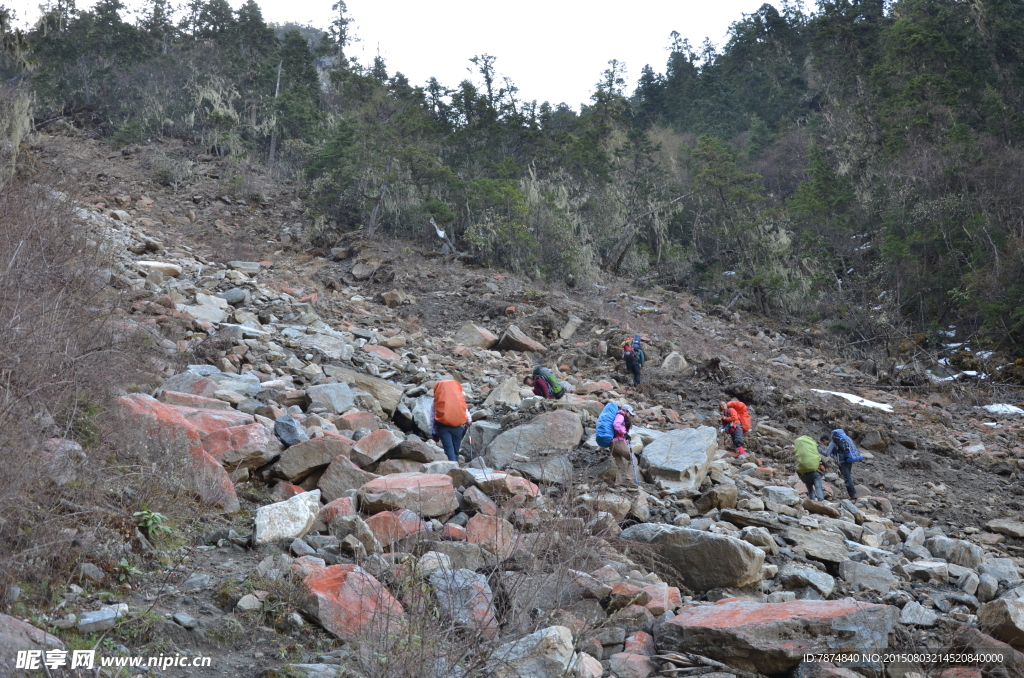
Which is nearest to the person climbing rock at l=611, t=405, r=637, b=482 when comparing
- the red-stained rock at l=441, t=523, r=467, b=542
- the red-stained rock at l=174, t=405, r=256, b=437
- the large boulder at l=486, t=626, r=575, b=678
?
the red-stained rock at l=441, t=523, r=467, b=542

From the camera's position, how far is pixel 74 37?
78.6 ft

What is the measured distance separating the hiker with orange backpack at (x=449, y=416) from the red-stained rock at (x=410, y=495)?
2107mm

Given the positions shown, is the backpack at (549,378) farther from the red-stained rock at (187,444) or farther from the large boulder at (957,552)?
the red-stained rock at (187,444)

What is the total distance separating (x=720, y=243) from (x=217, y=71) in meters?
18.5

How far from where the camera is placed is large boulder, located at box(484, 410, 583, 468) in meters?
7.98

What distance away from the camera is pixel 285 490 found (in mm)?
5492

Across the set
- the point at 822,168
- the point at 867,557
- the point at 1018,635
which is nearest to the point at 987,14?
the point at 822,168

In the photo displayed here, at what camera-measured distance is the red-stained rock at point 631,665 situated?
11.8ft

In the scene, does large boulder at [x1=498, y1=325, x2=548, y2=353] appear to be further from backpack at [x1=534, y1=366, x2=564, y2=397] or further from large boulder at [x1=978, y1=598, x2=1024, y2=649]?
large boulder at [x1=978, y1=598, x2=1024, y2=649]

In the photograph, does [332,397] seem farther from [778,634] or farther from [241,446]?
[778,634]

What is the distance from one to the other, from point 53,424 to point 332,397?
3.89 m

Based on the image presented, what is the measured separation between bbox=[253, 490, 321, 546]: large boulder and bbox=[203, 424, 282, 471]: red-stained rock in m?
1.15

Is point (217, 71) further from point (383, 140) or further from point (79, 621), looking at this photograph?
point (79, 621)

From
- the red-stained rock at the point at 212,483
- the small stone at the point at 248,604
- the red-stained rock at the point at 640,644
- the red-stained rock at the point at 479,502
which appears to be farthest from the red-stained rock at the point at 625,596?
the red-stained rock at the point at 212,483
